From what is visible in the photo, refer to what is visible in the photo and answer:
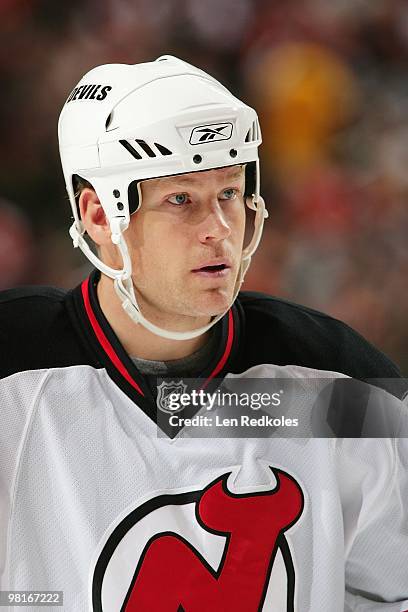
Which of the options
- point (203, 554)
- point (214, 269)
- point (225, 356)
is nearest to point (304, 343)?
point (225, 356)

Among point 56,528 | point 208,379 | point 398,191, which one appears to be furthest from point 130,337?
point 398,191

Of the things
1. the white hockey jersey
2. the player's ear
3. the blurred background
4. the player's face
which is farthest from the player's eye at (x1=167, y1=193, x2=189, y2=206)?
the blurred background

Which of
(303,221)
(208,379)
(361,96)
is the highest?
(361,96)

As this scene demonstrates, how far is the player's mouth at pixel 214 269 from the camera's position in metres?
1.08

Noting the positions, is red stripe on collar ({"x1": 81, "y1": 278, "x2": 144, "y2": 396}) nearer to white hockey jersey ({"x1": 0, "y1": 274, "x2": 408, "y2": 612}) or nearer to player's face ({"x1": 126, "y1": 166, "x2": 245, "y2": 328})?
white hockey jersey ({"x1": 0, "y1": 274, "x2": 408, "y2": 612})

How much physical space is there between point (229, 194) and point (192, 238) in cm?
8

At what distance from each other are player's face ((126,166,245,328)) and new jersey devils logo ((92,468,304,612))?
272mm

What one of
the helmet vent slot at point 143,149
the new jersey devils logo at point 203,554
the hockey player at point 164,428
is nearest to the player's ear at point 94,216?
the hockey player at point 164,428

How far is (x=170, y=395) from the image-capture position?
119 centimetres

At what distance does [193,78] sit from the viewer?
42.3 inches

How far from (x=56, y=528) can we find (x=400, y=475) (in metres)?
0.48

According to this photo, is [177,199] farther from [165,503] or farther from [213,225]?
[165,503]

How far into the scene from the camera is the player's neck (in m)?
1.17

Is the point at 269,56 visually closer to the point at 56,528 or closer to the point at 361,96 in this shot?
the point at 361,96
